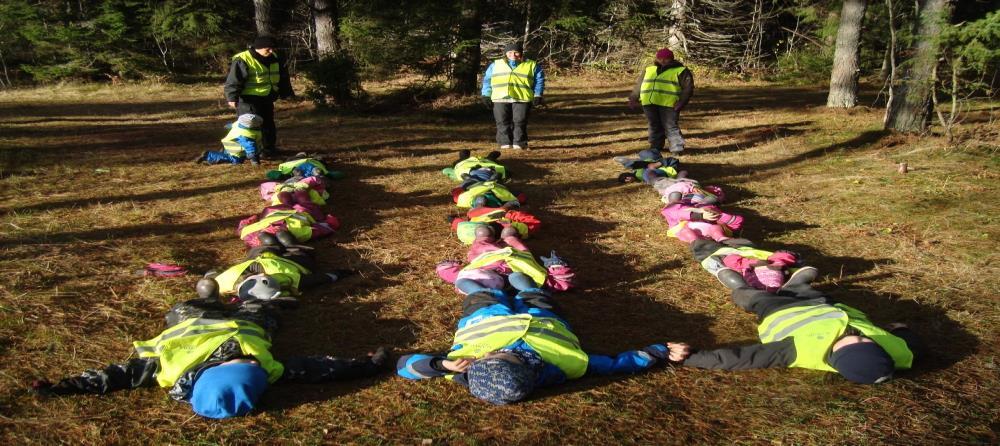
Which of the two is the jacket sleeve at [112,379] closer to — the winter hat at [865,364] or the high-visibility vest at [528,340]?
the high-visibility vest at [528,340]

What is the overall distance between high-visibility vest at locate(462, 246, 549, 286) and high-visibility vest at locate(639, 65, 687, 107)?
5.93 metres

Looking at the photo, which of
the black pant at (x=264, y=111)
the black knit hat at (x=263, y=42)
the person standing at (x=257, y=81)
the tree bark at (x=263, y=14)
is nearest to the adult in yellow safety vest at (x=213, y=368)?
the person standing at (x=257, y=81)

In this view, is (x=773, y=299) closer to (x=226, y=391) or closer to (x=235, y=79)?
(x=226, y=391)

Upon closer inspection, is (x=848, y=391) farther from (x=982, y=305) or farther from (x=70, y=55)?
(x=70, y=55)

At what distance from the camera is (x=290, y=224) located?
253 inches

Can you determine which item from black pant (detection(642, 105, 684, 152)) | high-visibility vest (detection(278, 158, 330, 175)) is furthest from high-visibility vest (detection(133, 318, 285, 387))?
black pant (detection(642, 105, 684, 152))

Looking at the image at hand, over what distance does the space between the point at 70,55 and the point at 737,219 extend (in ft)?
74.2

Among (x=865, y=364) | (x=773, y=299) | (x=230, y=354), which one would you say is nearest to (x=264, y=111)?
(x=230, y=354)

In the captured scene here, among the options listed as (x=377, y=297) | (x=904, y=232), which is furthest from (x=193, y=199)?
(x=904, y=232)

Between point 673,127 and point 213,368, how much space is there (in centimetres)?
873

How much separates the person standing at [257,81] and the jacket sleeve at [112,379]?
656 centimetres

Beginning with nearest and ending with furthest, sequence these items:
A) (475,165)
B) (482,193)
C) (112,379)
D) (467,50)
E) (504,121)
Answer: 1. (112,379)
2. (482,193)
3. (475,165)
4. (504,121)
5. (467,50)

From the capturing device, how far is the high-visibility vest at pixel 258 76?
32.0 feet

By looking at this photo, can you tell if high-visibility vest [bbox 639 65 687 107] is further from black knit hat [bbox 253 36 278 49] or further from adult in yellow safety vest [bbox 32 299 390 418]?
adult in yellow safety vest [bbox 32 299 390 418]
